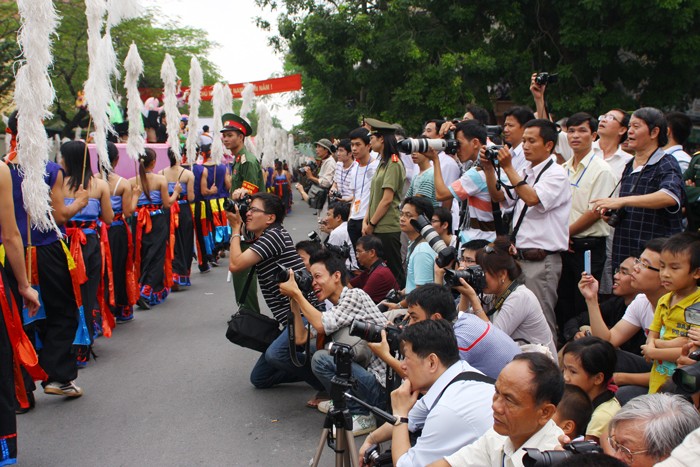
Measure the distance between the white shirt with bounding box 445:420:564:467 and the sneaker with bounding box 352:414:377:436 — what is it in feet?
6.34

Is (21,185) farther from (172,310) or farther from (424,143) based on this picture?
(172,310)

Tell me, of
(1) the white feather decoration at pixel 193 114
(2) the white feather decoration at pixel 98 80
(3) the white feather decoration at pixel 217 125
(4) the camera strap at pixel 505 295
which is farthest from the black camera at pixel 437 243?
(1) the white feather decoration at pixel 193 114

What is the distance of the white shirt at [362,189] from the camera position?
7.87 m

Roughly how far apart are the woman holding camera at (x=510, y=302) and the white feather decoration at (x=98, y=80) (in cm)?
432

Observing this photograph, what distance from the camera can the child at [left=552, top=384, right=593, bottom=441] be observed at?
3.16 m

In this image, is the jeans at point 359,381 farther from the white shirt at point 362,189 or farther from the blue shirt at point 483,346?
the white shirt at point 362,189

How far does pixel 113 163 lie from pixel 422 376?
5219mm

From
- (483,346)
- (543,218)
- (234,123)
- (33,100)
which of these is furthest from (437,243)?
(234,123)

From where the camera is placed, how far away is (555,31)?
15.2m

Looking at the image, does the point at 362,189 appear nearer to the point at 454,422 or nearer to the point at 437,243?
the point at 437,243

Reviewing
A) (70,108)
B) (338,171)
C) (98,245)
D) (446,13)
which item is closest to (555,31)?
(446,13)

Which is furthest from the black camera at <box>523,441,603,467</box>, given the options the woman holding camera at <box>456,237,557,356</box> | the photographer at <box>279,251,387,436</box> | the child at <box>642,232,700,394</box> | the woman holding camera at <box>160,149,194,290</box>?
the woman holding camera at <box>160,149,194,290</box>

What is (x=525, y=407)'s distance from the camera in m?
2.60

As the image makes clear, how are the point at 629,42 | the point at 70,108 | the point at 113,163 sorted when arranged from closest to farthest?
the point at 113,163, the point at 629,42, the point at 70,108
